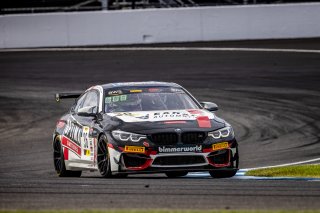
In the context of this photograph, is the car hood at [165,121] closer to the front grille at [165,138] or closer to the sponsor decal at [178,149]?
the front grille at [165,138]

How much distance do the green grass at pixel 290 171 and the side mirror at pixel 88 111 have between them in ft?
7.73

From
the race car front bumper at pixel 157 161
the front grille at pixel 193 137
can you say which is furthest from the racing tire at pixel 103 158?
the front grille at pixel 193 137

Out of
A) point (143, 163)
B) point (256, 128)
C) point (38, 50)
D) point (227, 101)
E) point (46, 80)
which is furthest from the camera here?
point (38, 50)

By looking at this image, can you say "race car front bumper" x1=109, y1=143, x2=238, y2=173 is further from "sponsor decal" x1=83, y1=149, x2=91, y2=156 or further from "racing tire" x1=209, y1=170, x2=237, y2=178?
"sponsor decal" x1=83, y1=149, x2=91, y2=156

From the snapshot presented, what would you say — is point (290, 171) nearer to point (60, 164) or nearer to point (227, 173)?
point (227, 173)

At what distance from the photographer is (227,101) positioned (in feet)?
77.4

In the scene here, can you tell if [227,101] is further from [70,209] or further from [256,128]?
[70,209]

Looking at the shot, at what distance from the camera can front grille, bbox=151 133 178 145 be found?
1336 centimetres

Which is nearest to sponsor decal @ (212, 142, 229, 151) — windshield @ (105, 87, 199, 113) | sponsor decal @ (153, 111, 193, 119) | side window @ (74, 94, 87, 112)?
sponsor decal @ (153, 111, 193, 119)

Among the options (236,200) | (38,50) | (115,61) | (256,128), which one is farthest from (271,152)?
(38,50)

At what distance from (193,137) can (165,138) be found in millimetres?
349

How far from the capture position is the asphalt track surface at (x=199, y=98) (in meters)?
10.7

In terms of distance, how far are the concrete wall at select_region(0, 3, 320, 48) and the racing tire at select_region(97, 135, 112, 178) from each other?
17.0 m

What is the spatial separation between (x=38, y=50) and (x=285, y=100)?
9368 mm
